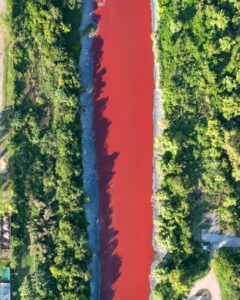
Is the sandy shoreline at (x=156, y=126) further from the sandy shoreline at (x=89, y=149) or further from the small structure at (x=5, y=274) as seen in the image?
the small structure at (x=5, y=274)

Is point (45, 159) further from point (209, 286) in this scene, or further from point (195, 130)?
point (209, 286)

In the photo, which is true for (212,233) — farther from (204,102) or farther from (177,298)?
(204,102)

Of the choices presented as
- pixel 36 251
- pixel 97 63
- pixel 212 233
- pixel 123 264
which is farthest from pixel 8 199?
pixel 212 233

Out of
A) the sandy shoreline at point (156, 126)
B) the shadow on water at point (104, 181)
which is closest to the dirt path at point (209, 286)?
the sandy shoreline at point (156, 126)

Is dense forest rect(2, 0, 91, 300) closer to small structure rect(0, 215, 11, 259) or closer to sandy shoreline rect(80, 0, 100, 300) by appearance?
small structure rect(0, 215, 11, 259)

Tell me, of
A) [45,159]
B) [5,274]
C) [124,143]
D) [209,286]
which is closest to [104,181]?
[124,143]
